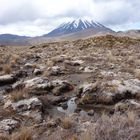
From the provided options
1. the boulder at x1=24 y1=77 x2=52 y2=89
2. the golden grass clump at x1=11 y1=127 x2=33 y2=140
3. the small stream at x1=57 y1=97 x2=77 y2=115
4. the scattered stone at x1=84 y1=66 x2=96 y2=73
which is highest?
the golden grass clump at x1=11 y1=127 x2=33 y2=140

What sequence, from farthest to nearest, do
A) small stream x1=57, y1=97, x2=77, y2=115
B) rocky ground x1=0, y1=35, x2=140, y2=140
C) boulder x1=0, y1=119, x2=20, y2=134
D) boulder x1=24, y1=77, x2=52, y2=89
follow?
boulder x1=24, y1=77, x2=52, y2=89 → small stream x1=57, y1=97, x2=77, y2=115 → boulder x1=0, y1=119, x2=20, y2=134 → rocky ground x1=0, y1=35, x2=140, y2=140

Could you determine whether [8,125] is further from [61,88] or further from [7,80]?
[7,80]

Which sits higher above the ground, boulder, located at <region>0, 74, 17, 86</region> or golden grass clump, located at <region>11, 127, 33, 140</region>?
golden grass clump, located at <region>11, 127, 33, 140</region>

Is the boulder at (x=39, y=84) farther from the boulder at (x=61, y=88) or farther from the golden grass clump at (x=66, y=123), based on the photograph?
the golden grass clump at (x=66, y=123)

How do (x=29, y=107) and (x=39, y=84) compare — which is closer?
(x=29, y=107)

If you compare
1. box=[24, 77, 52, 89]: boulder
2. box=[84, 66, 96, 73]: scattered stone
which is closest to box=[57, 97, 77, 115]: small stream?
box=[24, 77, 52, 89]: boulder

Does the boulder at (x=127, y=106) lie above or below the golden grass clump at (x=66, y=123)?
below

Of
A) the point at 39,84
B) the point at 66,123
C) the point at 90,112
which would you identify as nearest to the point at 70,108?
the point at 90,112

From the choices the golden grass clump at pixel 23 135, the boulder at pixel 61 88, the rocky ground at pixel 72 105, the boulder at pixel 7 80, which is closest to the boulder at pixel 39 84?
the rocky ground at pixel 72 105

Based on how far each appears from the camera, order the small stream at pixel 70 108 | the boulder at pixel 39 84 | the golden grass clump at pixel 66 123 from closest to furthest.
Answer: the golden grass clump at pixel 66 123
the small stream at pixel 70 108
the boulder at pixel 39 84

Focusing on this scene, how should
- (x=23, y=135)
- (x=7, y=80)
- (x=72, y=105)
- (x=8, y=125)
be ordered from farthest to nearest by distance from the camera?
(x=7, y=80) → (x=72, y=105) → (x=8, y=125) → (x=23, y=135)

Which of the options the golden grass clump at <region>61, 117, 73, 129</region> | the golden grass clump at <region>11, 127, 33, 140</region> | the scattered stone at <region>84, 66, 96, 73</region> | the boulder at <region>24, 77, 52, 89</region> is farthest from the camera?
the scattered stone at <region>84, 66, 96, 73</region>

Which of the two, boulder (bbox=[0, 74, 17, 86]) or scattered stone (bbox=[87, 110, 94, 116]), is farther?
boulder (bbox=[0, 74, 17, 86])

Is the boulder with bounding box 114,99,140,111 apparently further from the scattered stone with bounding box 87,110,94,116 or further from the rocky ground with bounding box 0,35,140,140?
the scattered stone with bounding box 87,110,94,116
